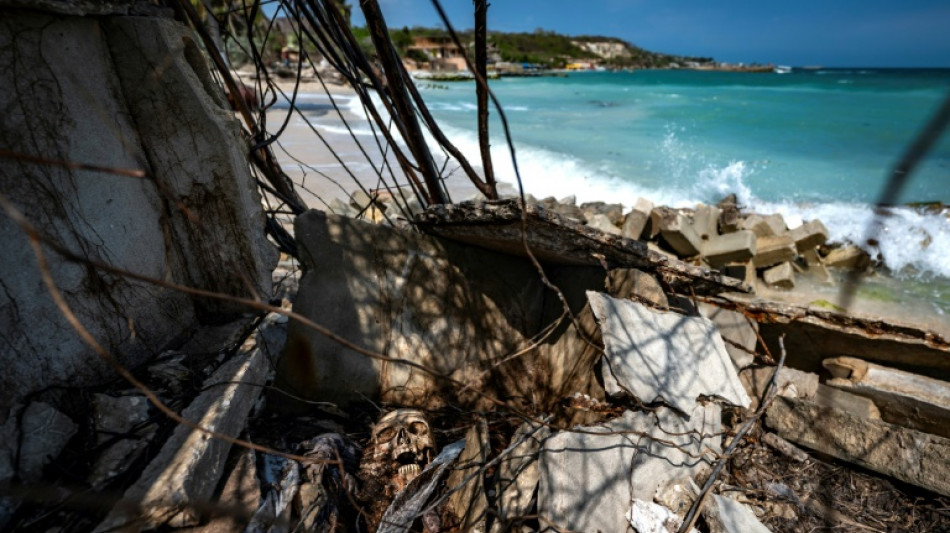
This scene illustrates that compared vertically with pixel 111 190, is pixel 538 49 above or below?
above

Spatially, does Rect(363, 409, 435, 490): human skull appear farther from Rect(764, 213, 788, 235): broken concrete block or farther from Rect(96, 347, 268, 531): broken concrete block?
Rect(764, 213, 788, 235): broken concrete block

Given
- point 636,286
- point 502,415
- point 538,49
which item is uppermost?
point 538,49

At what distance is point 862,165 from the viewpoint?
49.0 feet

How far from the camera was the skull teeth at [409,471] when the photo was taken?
7.23 ft

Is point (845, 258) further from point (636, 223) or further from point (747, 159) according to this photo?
point (747, 159)

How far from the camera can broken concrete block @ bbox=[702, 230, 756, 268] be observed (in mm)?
5520

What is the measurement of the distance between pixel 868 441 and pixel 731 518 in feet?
3.59

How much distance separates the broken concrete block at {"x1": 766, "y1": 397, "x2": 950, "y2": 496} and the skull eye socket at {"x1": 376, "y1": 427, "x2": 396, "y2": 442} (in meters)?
2.20

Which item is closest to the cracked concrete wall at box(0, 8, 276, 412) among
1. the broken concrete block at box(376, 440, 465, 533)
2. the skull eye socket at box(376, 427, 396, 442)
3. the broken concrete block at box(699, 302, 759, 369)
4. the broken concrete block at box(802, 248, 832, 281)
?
the skull eye socket at box(376, 427, 396, 442)

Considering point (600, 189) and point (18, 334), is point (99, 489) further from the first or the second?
point (600, 189)

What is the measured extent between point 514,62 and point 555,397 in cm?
9840

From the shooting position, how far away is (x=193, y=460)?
1686 mm

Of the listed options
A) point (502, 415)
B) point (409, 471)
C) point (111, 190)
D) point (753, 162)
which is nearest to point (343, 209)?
point (111, 190)

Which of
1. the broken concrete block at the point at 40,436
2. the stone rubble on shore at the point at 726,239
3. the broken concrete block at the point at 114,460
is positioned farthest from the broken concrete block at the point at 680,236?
the broken concrete block at the point at 40,436
